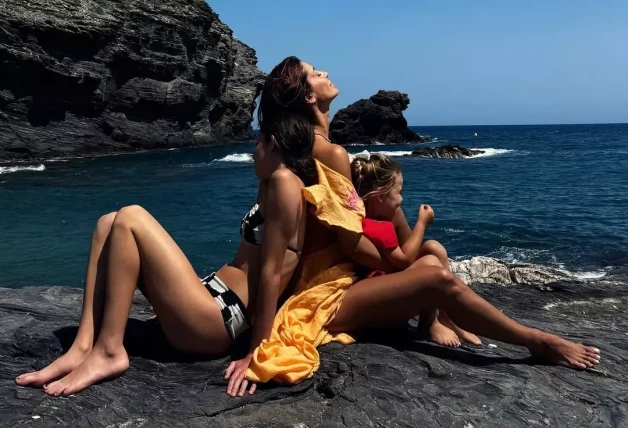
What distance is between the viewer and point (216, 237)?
56.9ft

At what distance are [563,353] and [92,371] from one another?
2.91 m

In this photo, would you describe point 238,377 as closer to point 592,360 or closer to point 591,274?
point 592,360

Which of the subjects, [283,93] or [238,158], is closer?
[283,93]

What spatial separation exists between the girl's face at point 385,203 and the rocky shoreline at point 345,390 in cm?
85

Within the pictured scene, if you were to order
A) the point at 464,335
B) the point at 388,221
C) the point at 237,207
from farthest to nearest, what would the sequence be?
the point at 237,207 → the point at 464,335 → the point at 388,221

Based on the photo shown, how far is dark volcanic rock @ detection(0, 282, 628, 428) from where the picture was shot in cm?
348

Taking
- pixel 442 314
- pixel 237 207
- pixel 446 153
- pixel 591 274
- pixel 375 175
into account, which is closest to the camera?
pixel 375 175

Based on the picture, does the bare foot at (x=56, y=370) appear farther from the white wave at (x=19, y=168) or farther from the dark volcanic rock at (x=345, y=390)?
the white wave at (x=19, y=168)

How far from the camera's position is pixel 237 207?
2388 cm

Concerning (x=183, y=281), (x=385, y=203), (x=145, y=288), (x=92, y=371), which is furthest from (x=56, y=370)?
(x=385, y=203)

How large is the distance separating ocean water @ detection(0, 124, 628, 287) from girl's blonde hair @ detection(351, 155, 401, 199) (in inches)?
347

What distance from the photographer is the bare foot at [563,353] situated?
164 inches

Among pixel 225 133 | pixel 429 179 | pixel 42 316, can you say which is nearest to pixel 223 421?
pixel 42 316

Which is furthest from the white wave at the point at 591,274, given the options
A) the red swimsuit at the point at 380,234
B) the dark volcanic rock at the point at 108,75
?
the dark volcanic rock at the point at 108,75
